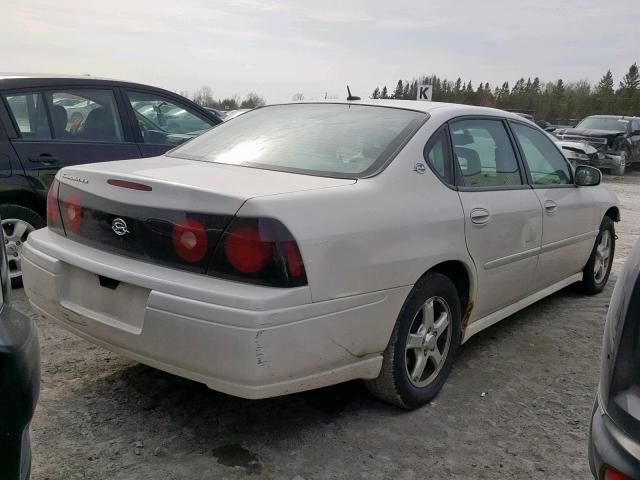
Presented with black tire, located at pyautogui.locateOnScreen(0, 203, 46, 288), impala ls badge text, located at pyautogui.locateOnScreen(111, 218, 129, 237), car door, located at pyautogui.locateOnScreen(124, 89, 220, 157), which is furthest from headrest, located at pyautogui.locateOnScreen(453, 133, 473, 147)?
black tire, located at pyautogui.locateOnScreen(0, 203, 46, 288)

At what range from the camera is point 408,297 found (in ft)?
9.44

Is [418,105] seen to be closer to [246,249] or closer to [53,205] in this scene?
[246,249]

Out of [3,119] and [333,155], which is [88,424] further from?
[3,119]

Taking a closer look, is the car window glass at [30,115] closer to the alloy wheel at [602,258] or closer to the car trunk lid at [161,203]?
the car trunk lid at [161,203]

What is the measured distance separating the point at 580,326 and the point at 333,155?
254 centimetres

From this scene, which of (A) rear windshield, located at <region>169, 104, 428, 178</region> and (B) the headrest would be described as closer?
(A) rear windshield, located at <region>169, 104, 428, 178</region>

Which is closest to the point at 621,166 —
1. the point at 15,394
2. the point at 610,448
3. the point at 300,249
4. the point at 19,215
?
the point at 19,215

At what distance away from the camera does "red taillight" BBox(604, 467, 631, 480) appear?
1665 mm

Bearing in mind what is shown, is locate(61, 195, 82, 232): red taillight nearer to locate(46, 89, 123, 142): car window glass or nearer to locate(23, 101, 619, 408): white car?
locate(23, 101, 619, 408): white car

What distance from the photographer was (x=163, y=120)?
18.6ft

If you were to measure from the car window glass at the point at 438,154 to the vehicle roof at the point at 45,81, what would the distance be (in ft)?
10.5

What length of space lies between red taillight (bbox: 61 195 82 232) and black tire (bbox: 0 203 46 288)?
1.89 meters

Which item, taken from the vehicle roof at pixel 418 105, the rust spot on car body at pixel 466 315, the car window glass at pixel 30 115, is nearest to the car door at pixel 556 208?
the vehicle roof at pixel 418 105

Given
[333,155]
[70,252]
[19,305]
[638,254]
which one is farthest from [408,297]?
[19,305]
